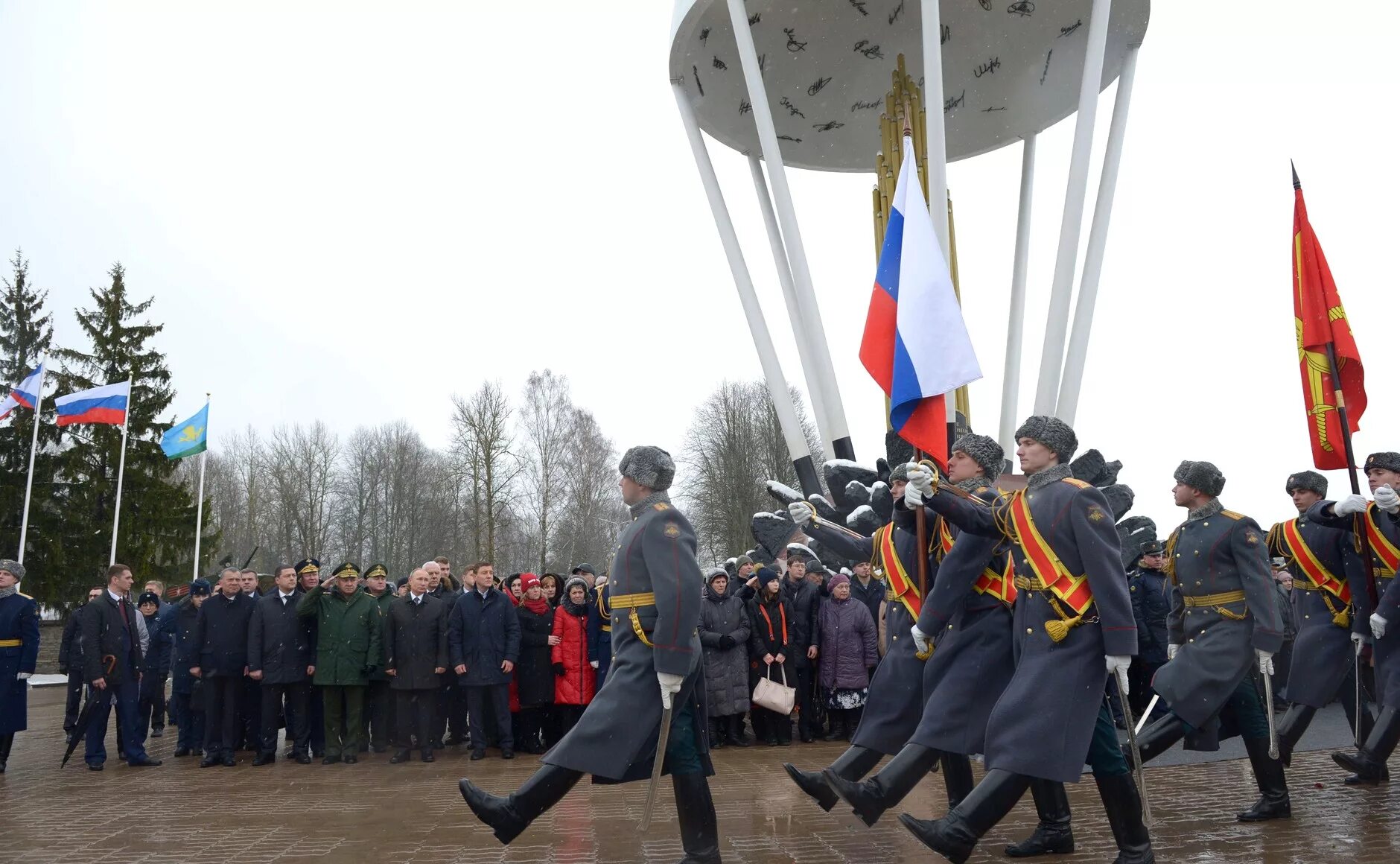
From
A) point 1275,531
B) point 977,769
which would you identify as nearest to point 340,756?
point 977,769

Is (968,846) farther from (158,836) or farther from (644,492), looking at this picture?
(158,836)

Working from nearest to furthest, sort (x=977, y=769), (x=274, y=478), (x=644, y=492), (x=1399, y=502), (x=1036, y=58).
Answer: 1. (x=644, y=492)
2. (x=1399, y=502)
3. (x=977, y=769)
4. (x=1036, y=58)
5. (x=274, y=478)

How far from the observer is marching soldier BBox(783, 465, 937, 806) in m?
5.41

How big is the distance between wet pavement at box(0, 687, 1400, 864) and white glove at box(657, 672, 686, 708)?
0.94 metres

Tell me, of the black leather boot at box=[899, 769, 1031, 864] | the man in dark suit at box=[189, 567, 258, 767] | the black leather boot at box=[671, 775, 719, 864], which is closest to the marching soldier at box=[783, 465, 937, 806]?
the black leather boot at box=[671, 775, 719, 864]

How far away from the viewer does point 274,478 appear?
55.0 metres

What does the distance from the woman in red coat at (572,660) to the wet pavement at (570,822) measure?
1215 mm

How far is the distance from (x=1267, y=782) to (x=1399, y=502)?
5.88ft

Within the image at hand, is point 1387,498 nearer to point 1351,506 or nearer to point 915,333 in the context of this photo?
point 1351,506

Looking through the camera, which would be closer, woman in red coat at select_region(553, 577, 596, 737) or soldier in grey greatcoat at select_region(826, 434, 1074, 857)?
soldier in grey greatcoat at select_region(826, 434, 1074, 857)

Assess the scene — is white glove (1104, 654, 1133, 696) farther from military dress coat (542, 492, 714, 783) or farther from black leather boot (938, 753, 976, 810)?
military dress coat (542, 492, 714, 783)

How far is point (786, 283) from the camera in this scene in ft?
51.2

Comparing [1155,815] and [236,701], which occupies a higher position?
[236,701]

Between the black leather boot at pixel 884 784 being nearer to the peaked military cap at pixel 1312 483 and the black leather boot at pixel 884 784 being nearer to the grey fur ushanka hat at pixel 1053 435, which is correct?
the grey fur ushanka hat at pixel 1053 435
